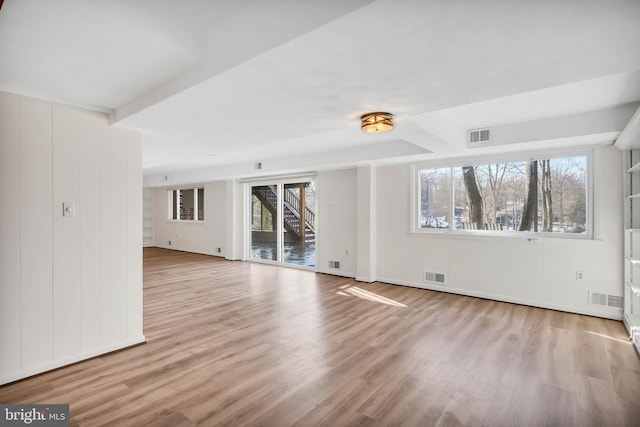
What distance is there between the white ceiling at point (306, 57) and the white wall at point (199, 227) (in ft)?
19.4

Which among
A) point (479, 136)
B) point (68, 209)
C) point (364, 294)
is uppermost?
point (479, 136)

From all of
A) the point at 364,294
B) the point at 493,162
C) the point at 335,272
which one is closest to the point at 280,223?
the point at 335,272

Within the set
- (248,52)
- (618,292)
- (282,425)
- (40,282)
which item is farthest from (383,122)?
(618,292)

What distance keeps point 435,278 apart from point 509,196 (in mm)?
1705

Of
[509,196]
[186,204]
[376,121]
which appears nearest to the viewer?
[376,121]

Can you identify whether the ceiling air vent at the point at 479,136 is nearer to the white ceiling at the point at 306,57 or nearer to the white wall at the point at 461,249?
the white ceiling at the point at 306,57

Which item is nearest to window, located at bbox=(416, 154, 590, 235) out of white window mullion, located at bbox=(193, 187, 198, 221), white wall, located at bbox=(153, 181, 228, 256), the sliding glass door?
the sliding glass door

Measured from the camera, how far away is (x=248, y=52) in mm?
1580

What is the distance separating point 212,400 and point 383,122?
2.45 meters

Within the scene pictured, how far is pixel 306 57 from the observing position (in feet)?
5.14

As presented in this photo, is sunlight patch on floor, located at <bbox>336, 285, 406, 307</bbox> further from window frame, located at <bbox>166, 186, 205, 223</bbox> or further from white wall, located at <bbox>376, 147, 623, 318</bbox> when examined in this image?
window frame, located at <bbox>166, 186, 205, 223</bbox>

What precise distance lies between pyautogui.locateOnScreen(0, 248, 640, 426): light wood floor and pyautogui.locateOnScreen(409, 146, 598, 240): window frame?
3.39 ft

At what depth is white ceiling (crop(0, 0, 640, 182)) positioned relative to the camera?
128 cm

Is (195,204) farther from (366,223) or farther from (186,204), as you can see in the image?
(366,223)
